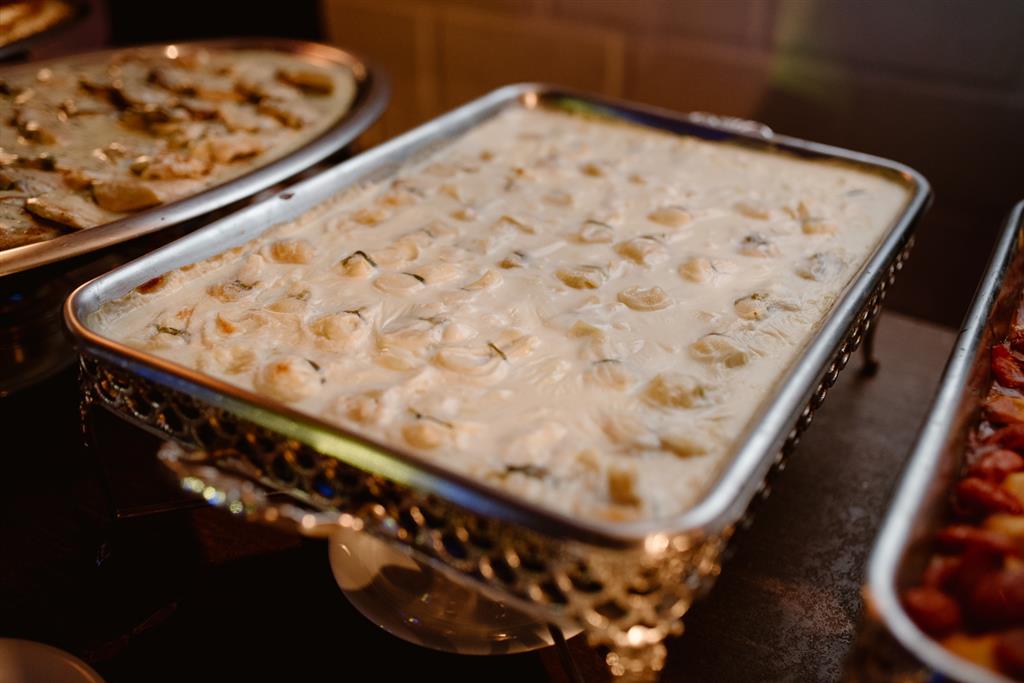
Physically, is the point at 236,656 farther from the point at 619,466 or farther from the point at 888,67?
the point at 888,67

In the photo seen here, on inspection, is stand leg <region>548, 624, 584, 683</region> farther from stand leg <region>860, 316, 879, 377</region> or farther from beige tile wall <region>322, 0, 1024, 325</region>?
beige tile wall <region>322, 0, 1024, 325</region>

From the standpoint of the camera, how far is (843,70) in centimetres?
204

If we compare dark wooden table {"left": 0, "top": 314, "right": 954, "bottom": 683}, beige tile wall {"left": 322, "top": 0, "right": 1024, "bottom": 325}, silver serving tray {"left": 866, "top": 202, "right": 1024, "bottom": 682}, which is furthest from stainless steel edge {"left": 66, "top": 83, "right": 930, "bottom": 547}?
beige tile wall {"left": 322, "top": 0, "right": 1024, "bottom": 325}

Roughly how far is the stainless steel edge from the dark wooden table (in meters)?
0.25

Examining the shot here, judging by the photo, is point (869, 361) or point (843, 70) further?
point (843, 70)

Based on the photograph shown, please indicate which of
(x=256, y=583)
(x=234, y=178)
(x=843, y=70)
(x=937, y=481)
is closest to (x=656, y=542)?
(x=937, y=481)

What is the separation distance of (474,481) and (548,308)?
1.42 feet

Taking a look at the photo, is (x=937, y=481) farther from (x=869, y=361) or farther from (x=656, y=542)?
(x=869, y=361)

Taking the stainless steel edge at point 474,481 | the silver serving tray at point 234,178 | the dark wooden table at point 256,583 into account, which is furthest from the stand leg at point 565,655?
the silver serving tray at point 234,178

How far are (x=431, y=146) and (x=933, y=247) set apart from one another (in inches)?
53.7

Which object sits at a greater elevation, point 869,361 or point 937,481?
point 937,481

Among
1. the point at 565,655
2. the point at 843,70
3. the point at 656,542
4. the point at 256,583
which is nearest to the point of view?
the point at 656,542

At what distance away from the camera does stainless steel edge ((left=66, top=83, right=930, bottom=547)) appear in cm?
69

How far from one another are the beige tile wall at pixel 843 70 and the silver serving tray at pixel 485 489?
3.69ft
